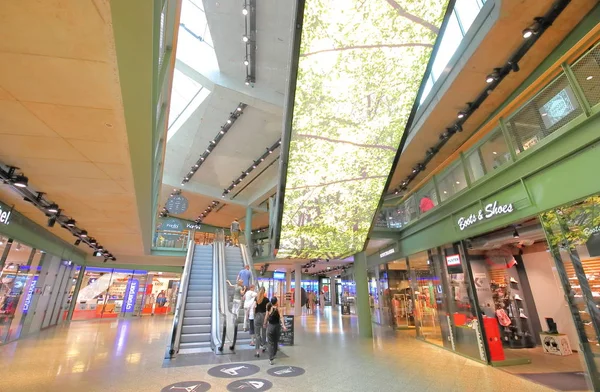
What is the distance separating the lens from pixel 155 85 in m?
3.04

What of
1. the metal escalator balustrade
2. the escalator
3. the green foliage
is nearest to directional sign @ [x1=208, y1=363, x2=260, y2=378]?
the escalator

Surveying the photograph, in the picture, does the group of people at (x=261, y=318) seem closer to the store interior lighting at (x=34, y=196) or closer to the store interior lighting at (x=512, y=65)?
the store interior lighting at (x=34, y=196)

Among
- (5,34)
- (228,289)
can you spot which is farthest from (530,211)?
(228,289)

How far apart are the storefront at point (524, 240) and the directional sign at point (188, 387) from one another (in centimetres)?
615

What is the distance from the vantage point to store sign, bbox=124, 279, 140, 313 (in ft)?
62.0

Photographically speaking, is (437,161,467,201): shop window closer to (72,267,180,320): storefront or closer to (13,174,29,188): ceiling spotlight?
(13,174,29,188): ceiling spotlight

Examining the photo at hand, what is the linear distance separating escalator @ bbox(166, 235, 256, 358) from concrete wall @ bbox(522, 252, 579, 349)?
29.1 feet

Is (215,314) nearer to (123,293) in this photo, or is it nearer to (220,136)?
(220,136)

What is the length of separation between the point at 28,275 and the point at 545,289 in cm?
1673

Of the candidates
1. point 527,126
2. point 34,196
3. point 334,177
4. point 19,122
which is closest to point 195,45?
point 34,196

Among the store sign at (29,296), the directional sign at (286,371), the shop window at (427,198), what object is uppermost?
the shop window at (427,198)

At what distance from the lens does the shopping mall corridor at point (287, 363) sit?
16.0 ft

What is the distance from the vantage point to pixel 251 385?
4.91 metres

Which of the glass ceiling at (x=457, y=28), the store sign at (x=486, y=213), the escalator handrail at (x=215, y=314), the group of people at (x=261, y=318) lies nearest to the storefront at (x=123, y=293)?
the escalator handrail at (x=215, y=314)
